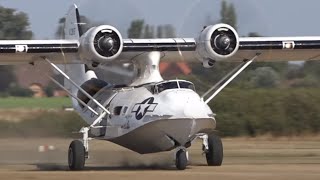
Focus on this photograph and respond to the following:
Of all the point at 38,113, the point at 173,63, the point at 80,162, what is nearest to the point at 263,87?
the point at 38,113

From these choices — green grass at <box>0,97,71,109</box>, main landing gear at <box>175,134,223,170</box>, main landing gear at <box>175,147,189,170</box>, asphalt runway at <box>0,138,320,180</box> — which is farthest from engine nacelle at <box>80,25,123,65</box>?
green grass at <box>0,97,71,109</box>

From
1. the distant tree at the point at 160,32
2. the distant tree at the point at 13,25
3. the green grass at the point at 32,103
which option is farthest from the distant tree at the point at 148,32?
the distant tree at the point at 13,25

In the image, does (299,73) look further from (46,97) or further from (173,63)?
(173,63)

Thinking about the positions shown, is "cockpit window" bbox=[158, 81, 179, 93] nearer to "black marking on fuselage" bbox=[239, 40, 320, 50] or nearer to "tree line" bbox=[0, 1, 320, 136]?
"black marking on fuselage" bbox=[239, 40, 320, 50]

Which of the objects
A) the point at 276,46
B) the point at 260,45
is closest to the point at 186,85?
the point at 260,45

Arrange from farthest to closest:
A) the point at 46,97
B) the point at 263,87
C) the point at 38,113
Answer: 1. the point at 263,87
2. the point at 46,97
3. the point at 38,113

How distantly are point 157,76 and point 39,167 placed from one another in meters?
3.92

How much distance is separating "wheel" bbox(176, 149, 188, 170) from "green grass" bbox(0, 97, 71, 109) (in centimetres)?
1370

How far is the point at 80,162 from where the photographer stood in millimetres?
25188

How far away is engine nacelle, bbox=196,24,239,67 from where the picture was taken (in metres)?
26.5

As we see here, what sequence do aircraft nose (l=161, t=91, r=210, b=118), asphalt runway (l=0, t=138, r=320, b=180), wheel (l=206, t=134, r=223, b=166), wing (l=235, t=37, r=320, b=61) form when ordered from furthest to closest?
wing (l=235, t=37, r=320, b=61)
wheel (l=206, t=134, r=223, b=166)
aircraft nose (l=161, t=91, r=210, b=118)
asphalt runway (l=0, t=138, r=320, b=180)

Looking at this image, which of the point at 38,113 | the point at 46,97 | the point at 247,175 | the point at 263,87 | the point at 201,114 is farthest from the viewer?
the point at 263,87

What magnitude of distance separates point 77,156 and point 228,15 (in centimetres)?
656

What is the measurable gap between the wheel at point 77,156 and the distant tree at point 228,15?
5717 millimetres
